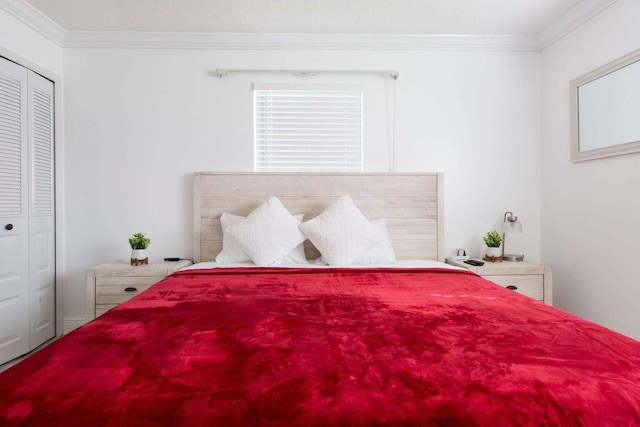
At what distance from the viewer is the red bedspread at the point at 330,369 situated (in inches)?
34.3

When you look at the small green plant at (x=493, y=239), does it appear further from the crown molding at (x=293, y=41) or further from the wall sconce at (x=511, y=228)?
the crown molding at (x=293, y=41)

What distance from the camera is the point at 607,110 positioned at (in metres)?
2.66

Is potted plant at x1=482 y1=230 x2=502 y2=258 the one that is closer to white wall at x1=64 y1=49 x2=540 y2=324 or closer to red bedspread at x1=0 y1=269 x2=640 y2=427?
white wall at x1=64 y1=49 x2=540 y2=324

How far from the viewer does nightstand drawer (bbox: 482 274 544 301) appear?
113 inches

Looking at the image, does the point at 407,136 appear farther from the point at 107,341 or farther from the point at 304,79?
the point at 107,341

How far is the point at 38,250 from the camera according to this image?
3.01 metres

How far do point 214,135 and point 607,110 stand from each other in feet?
9.75

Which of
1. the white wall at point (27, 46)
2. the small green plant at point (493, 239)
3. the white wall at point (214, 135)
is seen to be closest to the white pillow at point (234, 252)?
the white wall at point (214, 135)

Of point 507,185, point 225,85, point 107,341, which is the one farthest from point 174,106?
point 507,185

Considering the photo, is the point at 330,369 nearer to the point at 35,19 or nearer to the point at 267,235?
the point at 267,235

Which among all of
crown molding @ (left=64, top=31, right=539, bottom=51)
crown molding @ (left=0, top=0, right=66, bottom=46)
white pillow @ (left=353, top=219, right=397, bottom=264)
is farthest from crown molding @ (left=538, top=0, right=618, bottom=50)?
Answer: crown molding @ (left=0, top=0, right=66, bottom=46)

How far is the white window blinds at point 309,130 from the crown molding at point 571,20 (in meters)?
1.63

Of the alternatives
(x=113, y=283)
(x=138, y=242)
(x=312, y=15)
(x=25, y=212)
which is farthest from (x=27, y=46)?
(x=312, y=15)

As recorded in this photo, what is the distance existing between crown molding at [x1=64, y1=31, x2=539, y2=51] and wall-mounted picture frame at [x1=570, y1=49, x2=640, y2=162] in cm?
81
